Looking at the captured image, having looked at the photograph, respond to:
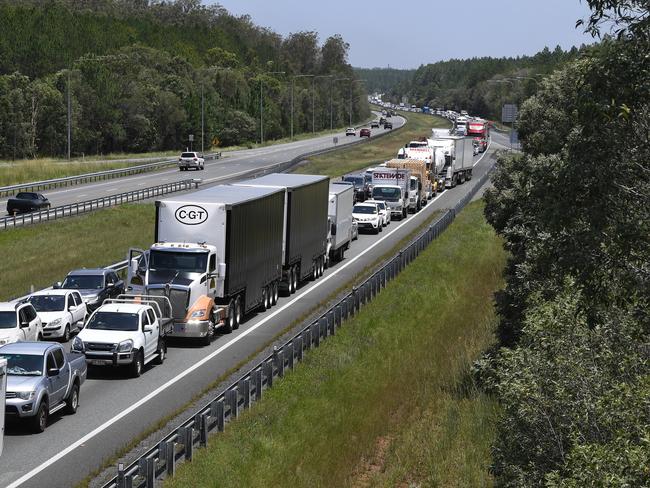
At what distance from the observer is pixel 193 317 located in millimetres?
32219

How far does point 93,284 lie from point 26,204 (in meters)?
29.6

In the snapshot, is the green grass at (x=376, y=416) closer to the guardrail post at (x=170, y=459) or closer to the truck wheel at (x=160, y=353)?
the guardrail post at (x=170, y=459)

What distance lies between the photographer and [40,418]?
2314cm

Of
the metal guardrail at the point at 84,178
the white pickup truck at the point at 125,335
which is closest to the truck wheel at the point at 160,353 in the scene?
the white pickup truck at the point at 125,335

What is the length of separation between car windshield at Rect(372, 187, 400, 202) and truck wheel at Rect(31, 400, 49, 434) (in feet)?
160

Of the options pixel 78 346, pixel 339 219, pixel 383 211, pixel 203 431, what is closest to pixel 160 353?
pixel 78 346

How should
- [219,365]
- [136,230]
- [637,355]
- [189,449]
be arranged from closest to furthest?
[637,355] < [189,449] < [219,365] < [136,230]

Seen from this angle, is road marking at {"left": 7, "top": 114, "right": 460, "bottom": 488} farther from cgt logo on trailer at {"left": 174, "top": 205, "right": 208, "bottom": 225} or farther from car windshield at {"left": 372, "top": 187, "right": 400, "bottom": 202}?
car windshield at {"left": 372, "top": 187, "right": 400, "bottom": 202}

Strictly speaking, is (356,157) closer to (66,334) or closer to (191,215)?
(191,215)

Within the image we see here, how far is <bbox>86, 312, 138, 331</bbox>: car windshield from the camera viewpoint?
1136 inches

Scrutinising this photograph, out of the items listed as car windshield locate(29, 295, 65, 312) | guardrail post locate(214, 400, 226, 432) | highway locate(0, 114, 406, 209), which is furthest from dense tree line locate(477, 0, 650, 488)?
highway locate(0, 114, 406, 209)

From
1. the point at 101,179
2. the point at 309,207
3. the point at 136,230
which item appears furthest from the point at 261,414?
the point at 101,179

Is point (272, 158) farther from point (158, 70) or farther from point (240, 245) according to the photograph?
Result: point (240, 245)

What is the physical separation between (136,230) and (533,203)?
137ft
